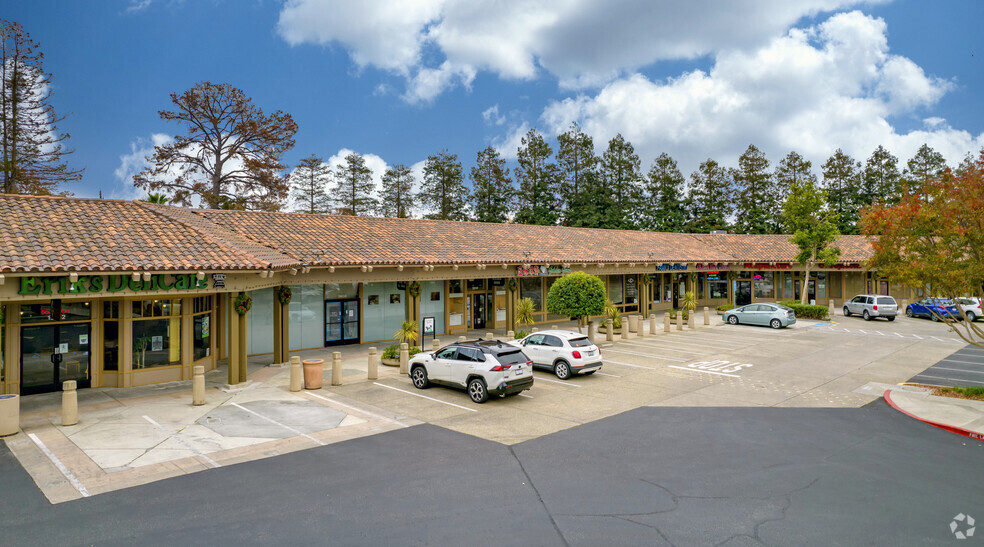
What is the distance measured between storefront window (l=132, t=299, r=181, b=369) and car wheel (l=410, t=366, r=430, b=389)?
7353 millimetres

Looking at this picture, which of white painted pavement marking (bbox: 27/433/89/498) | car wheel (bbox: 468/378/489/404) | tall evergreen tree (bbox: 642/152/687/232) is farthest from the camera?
tall evergreen tree (bbox: 642/152/687/232)

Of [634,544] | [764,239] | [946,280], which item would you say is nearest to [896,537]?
[634,544]

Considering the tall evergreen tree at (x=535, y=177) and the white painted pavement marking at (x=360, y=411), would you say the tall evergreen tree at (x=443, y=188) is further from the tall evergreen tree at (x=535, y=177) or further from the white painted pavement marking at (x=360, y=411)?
the white painted pavement marking at (x=360, y=411)

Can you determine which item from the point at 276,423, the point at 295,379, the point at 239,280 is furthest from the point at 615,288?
the point at 276,423

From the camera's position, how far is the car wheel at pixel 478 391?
543 inches

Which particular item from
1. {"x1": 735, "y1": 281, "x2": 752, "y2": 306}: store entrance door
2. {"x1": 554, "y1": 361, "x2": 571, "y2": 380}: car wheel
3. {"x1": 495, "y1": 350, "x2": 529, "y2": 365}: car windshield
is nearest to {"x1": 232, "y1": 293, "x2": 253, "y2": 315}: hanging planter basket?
{"x1": 495, "y1": 350, "x2": 529, "y2": 365}: car windshield

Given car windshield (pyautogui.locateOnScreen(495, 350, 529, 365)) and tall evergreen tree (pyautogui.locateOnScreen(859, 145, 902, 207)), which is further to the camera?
tall evergreen tree (pyautogui.locateOnScreen(859, 145, 902, 207))

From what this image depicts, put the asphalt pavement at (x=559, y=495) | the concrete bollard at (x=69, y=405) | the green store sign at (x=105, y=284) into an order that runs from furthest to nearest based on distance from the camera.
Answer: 1. the green store sign at (x=105, y=284)
2. the concrete bollard at (x=69, y=405)
3. the asphalt pavement at (x=559, y=495)

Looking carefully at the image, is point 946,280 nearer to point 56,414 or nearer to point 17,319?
point 56,414

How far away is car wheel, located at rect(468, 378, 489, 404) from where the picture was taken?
1378 centimetres

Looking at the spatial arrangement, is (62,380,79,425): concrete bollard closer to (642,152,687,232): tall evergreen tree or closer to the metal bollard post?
the metal bollard post

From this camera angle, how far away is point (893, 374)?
1736cm

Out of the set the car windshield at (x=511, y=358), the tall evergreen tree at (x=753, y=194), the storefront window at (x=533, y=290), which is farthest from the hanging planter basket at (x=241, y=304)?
the tall evergreen tree at (x=753, y=194)

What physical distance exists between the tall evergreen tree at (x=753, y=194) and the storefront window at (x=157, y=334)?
61.0 m
